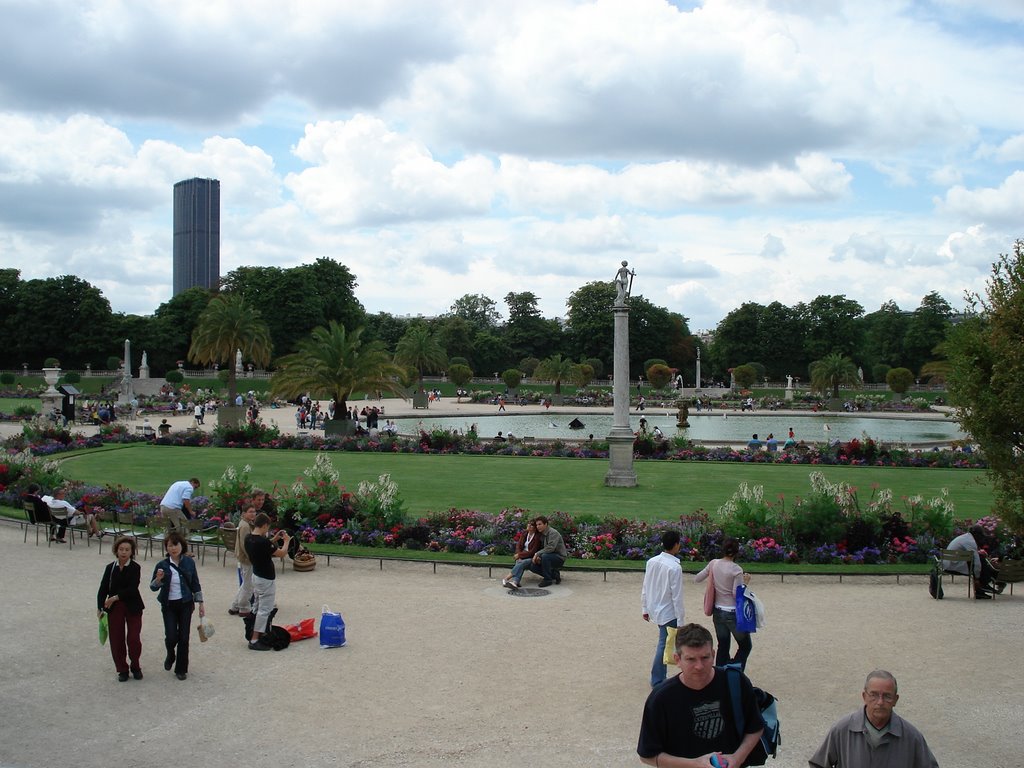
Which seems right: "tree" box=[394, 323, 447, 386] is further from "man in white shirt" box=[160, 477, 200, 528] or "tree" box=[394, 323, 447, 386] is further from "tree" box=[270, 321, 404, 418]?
"man in white shirt" box=[160, 477, 200, 528]

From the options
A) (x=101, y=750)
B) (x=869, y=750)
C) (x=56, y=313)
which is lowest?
(x=101, y=750)

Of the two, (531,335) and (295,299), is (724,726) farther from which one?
(531,335)

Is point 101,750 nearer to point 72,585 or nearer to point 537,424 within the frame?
point 72,585

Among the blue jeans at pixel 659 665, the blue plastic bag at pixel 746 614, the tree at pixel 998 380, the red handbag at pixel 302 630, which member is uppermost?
the tree at pixel 998 380

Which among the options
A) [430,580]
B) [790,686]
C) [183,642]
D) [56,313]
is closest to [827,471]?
[430,580]

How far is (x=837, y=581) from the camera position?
1445 centimetres

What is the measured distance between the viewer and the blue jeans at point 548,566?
13781mm

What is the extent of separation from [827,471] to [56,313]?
79.4 m

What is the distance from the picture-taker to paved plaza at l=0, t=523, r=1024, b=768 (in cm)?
765

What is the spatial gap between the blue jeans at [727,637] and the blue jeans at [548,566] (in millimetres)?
4861

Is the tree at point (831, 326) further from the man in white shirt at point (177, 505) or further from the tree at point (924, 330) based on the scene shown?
the man in white shirt at point (177, 505)

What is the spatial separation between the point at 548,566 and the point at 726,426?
4441cm

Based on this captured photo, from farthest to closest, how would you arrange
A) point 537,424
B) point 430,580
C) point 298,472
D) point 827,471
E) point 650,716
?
point 537,424, point 827,471, point 298,472, point 430,580, point 650,716

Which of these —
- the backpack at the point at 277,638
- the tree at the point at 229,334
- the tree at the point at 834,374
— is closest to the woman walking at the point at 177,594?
the backpack at the point at 277,638
